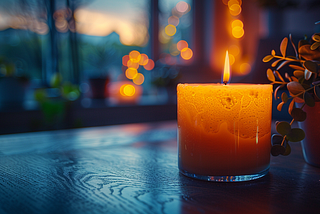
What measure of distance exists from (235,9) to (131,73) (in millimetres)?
1939

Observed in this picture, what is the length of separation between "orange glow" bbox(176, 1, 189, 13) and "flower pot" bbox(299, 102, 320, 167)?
3657 mm

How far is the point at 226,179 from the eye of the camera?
33 centimetres

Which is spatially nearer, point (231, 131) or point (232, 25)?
point (231, 131)

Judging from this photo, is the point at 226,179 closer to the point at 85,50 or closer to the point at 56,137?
the point at 56,137

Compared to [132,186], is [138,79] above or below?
above

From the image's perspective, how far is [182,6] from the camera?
3836 mm

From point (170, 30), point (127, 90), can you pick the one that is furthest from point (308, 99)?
point (170, 30)

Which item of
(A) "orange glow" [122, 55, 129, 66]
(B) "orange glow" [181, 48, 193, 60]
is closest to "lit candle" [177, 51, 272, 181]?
(A) "orange glow" [122, 55, 129, 66]

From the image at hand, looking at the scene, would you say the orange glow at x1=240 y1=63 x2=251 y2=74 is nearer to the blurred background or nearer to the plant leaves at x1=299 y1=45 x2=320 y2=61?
the blurred background

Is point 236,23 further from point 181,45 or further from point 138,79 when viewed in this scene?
point 138,79

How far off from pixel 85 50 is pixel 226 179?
2987 mm

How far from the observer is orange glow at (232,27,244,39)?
4.11 meters

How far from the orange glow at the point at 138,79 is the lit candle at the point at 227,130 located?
3.15 meters

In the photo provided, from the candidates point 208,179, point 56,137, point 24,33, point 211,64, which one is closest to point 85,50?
point 24,33
